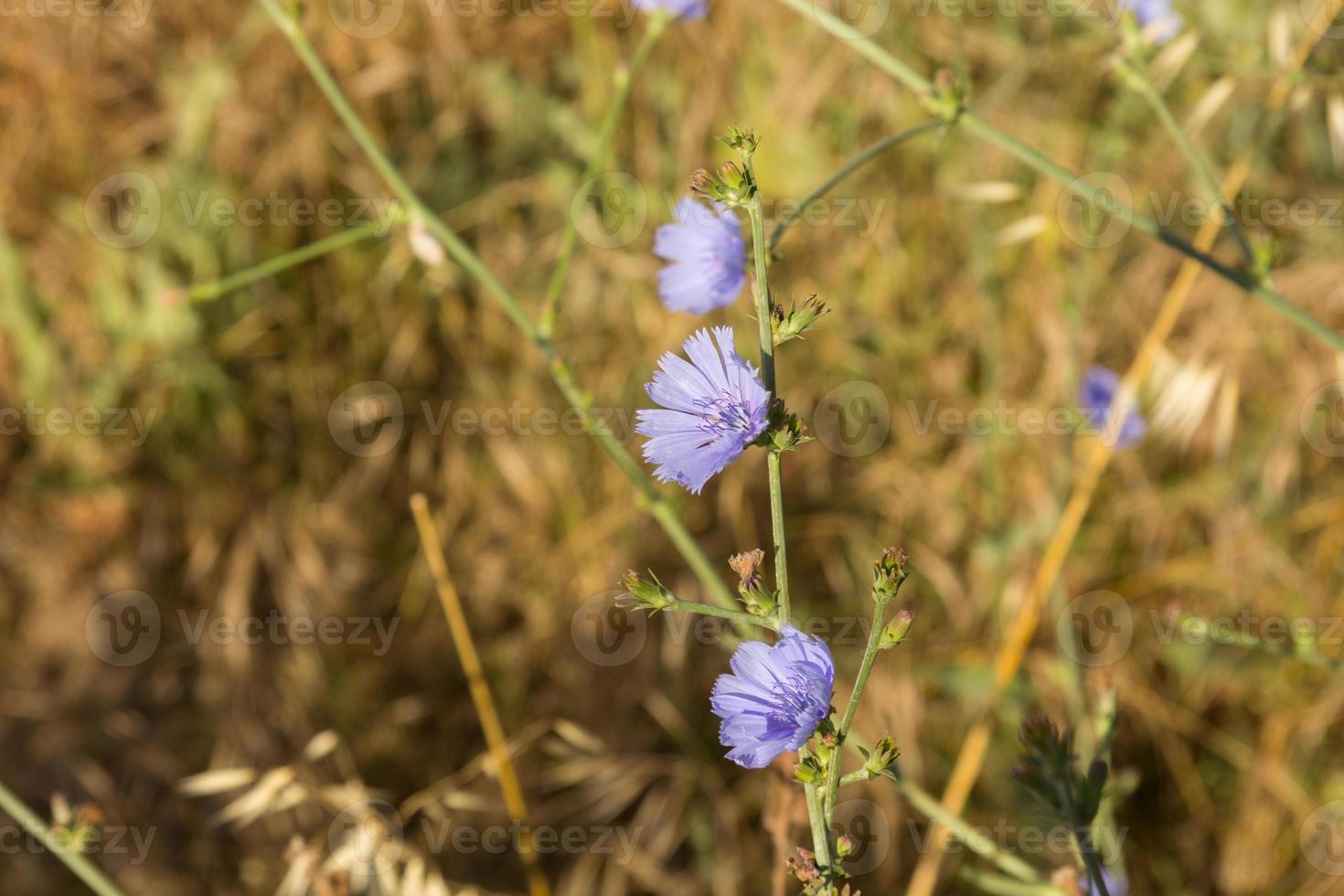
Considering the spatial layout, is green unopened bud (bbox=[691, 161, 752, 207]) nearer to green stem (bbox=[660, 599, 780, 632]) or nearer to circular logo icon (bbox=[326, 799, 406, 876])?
green stem (bbox=[660, 599, 780, 632])

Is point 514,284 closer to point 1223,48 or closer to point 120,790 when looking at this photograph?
point 120,790

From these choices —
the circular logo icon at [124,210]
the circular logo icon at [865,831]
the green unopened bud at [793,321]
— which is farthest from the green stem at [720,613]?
the circular logo icon at [124,210]

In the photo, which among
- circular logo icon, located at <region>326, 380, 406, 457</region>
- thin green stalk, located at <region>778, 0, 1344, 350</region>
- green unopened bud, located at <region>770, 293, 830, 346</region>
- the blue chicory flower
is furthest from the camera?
circular logo icon, located at <region>326, 380, 406, 457</region>

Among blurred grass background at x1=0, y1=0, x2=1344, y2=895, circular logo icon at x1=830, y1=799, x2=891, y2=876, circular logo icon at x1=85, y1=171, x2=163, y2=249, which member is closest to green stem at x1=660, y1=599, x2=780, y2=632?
blurred grass background at x1=0, y1=0, x2=1344, y2=895

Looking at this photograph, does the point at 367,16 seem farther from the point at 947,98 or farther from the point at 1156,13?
the point at 947,98

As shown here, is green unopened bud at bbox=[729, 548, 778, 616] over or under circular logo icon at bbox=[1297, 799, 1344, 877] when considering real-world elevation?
over
